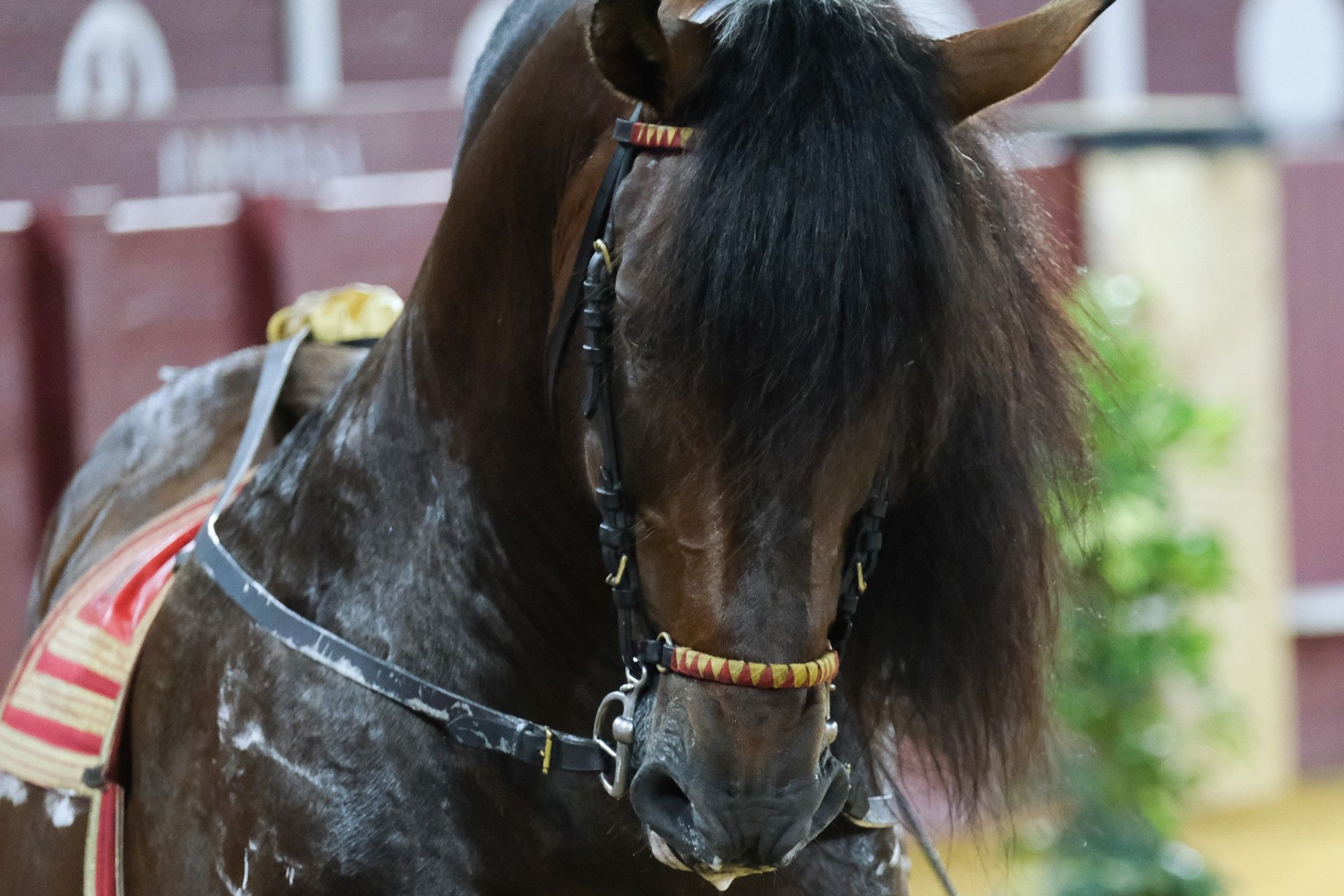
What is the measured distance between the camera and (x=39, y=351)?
4.59m

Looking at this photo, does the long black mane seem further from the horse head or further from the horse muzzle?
the horse muzzle

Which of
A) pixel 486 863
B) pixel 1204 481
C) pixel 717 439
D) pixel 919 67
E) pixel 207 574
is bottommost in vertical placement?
pixel 1204 481

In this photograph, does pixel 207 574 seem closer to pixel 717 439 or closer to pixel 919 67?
pixel 717 439

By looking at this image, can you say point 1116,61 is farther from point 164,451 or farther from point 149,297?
point 164,451

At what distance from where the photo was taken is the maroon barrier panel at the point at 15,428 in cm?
450

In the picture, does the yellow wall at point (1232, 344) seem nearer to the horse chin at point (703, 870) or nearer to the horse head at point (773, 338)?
the horse head at point (773, 338)

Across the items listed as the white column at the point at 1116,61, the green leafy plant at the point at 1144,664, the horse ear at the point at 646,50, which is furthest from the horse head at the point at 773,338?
the white column at the point at 1116,61

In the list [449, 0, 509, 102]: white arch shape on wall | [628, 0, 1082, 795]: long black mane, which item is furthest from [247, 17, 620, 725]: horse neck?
[449, 0, 509, 102]: white arch shape on wall

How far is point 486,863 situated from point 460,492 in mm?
374

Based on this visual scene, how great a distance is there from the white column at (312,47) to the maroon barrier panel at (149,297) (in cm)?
213

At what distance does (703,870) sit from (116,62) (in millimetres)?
5894

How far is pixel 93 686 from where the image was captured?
1919 mm

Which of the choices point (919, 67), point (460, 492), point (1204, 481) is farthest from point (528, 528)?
point (1204, 481)

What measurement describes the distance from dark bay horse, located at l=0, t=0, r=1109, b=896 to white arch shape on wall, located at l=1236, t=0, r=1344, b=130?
781 cm
